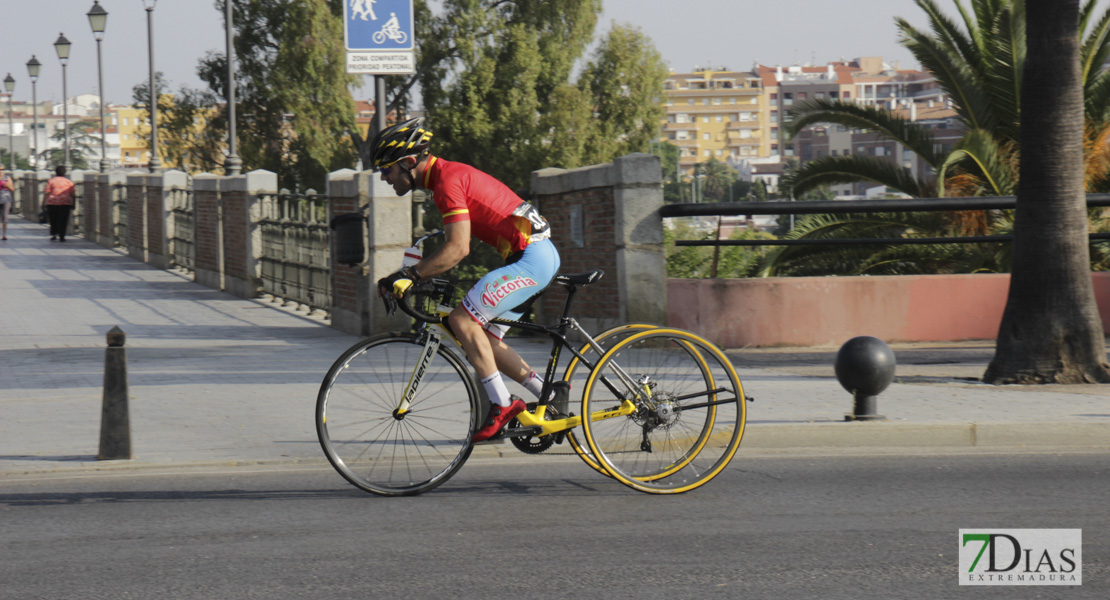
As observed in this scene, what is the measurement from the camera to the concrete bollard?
679 cm

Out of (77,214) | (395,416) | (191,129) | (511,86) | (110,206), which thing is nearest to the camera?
(395,416)

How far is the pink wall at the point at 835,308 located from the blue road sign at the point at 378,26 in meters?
3.28

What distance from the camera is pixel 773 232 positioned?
16734 mm

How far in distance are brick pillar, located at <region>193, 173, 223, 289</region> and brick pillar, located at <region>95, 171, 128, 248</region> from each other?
28.7 feet

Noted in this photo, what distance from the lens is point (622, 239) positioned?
36.4ft

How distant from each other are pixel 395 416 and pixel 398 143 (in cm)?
135

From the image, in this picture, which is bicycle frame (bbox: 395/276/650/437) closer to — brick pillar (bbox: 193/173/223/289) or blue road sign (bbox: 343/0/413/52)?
blue road sign (bbox: 343/0/413/52)

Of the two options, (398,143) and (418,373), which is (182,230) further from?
(398,143)

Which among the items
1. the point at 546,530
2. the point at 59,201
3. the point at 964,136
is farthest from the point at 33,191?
the point at 546,530

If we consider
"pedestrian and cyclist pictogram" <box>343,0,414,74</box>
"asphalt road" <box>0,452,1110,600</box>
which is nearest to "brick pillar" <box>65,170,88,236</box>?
"pedestrian and cyclist pictogram" <box>343,0,414,74</box>

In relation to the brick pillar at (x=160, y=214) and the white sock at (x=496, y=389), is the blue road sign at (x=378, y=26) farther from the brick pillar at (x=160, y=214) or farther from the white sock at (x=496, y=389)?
the brick pillar at (x=160, y=214)

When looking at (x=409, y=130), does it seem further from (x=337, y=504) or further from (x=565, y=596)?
(x=565, y=596)

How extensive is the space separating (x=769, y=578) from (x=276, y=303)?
521 inches

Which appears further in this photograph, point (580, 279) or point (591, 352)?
point (591, 352)
